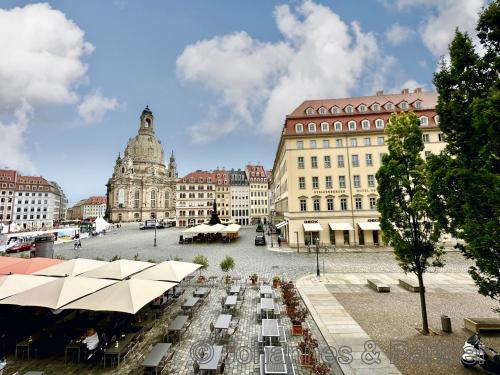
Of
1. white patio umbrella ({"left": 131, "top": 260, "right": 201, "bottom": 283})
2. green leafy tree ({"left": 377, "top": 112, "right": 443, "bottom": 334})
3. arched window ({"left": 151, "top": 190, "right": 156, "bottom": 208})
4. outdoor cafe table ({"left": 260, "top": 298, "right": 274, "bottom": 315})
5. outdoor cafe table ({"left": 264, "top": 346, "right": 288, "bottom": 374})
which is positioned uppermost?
arched window ({"left": 151, "top": 190, "right": 156, "bottom": 208})

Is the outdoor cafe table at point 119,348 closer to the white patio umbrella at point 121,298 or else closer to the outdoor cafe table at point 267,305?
the white patio umbrella at point 121,298

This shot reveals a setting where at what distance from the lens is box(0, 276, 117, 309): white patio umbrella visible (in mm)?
8875

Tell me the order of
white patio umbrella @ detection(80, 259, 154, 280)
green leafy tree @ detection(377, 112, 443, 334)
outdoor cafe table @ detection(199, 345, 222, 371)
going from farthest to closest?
1. white patio umbrella @ detection(80, 259, 154, 280)
2. green leafy tree @ detection(377, 112, 443, 334)
3. outdoor cafe table @ detection(199, 345, 222, 371)

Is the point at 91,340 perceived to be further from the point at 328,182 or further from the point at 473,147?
the point at 328,182

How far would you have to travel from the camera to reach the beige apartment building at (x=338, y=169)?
113 feet

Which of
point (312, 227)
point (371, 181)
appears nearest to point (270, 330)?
point (312, 227)

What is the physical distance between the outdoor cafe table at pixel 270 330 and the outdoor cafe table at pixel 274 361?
36.4 inches

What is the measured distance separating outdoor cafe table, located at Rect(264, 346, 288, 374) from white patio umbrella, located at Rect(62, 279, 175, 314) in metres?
4.39

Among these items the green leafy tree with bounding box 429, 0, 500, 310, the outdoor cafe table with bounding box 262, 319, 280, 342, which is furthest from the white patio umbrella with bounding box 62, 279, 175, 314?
the green leafy tree with bounding box 429, 0, 500, 310

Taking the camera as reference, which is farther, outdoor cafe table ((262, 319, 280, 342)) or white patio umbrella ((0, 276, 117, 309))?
outdoor cafe table ((262, 319, 280, 342))

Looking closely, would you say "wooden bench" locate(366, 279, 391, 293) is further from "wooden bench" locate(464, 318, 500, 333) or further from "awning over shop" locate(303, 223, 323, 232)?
"awning over shop" locate(303, 223, 323, 232)

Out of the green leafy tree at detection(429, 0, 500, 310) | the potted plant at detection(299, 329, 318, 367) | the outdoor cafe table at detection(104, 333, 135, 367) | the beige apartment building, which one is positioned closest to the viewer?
the green leafy tree at detection(429, 0, 500, 310)

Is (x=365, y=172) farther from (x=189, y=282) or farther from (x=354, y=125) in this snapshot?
(x=189, y=282)

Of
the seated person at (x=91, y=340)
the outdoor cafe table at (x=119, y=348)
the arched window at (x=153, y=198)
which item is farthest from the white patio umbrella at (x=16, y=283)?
the arched window at (x=153, y=198)
